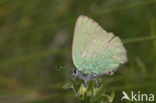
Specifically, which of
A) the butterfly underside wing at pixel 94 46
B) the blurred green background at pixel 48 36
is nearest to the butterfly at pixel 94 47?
the butterfly underside wing at pixel 94 46

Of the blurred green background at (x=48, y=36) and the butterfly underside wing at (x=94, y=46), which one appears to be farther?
the blurred green background at (x=48, y=36)

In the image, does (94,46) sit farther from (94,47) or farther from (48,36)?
(48,36)

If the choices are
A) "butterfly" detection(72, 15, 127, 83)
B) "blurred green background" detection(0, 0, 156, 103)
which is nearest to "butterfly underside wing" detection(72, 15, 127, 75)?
"butterfly" detection(72, 15, 127, 83)

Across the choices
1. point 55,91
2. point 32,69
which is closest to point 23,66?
point 32,69

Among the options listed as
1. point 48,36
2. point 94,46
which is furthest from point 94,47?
point 48,36

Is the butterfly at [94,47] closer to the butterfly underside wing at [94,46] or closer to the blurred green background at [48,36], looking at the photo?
the butterfly underside wing at [94,46]

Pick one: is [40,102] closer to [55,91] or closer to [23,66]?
[55,91]

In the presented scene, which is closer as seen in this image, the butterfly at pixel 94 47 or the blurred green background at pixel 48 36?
the butterfly at pixel 94 47
